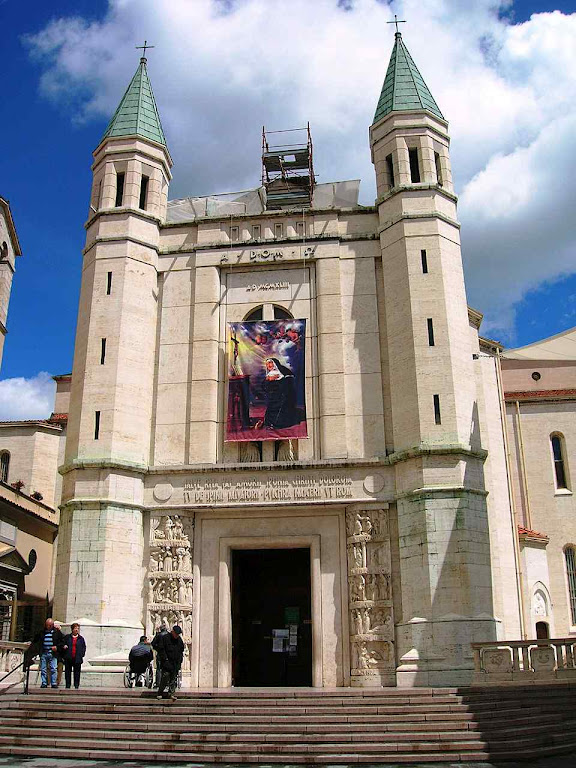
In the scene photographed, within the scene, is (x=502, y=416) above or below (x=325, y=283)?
below

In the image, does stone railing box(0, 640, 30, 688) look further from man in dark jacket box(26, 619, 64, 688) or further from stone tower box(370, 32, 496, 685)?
stone tower box(370, 32, 496, 685)

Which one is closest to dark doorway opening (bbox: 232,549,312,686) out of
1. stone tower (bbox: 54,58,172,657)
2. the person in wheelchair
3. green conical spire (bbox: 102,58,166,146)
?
stone tower (bbox: 54,58,172,657)

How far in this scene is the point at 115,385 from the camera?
2602 centimetres

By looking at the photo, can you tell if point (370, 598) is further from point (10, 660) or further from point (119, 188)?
point (119, 188)

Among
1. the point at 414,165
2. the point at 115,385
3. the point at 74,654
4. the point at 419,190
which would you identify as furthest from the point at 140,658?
the point at 414,165

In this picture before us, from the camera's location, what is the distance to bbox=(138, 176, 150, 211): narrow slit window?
29234 millimetres

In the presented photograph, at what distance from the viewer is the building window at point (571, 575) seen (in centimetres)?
3562

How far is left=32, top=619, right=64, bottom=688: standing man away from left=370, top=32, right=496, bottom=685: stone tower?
9.19 meters

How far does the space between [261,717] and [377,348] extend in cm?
1315

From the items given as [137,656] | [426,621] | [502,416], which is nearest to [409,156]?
[502,416]

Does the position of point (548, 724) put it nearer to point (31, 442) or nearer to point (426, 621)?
point (426, 621)

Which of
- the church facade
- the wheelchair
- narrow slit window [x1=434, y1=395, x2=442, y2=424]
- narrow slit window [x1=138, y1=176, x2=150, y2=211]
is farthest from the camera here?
narrow slit window [x1=138, y1=176, x2=150, y2=211]

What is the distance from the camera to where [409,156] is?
2809 cm

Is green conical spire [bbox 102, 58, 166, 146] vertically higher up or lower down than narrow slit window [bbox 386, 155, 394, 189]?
higher up
